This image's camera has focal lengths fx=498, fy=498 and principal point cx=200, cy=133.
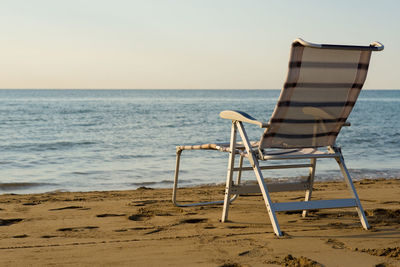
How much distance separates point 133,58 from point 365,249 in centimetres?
4270

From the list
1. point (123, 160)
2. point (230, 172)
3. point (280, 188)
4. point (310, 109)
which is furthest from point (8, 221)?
point (123, 160)

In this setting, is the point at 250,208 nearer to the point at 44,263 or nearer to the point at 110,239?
the point at 110,239

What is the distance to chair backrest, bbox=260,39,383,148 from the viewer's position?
326 cm

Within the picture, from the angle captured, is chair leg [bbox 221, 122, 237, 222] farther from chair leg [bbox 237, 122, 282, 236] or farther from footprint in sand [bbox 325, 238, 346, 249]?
footprint in sand [bbox 325, 238, 346, 249]

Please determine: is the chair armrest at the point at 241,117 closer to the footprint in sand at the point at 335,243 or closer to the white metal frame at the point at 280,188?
the white metal frame at the point at 280,188

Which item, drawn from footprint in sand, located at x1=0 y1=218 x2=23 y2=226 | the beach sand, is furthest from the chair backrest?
footprint in sand, located at x1=0 y1=218 x2=23 y2=226

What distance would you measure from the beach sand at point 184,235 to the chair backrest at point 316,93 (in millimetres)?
677

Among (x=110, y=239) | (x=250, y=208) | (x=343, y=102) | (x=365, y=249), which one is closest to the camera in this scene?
(x=365, y=249)

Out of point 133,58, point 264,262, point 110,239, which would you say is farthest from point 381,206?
point 133,58

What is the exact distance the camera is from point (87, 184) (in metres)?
7.02

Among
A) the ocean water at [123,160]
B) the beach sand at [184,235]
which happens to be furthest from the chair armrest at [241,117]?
the ocean water at [123,160]

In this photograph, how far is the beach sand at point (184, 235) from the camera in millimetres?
2842

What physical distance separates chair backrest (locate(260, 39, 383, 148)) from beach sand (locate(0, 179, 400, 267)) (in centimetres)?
68

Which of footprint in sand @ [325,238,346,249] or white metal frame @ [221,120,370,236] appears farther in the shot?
white metal frame @ [221,120,370,236]
